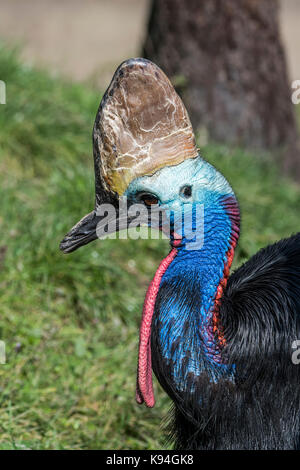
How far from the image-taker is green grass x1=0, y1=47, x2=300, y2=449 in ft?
9.75

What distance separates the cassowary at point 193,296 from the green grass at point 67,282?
2.65 feet

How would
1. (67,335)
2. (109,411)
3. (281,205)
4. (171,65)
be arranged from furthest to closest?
(171,65) < (281,205) < (67,335) < (109,411)

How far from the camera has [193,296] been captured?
212cm

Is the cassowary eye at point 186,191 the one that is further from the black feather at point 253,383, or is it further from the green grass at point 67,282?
the green grass at point 67,282

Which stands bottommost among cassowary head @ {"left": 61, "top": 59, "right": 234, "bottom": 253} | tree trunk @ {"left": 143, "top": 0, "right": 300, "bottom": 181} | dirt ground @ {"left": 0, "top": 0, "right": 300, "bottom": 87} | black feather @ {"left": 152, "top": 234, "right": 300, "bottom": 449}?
black feather @ {"left": 152, "top": 234, "right": 300, "bottom": 449}

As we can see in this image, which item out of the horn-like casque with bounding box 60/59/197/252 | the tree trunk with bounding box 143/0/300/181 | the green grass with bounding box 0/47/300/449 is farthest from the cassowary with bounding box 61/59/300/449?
the tree trunk with bounding box 143/0/300/181

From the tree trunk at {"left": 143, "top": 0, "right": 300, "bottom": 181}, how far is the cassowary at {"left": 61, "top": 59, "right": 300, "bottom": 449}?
9.63 ft

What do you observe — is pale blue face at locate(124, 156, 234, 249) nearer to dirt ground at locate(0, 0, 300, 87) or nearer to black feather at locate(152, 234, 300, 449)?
black feather at locate(152, 234, 300, 449)

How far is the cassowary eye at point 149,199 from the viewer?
84.5 inches

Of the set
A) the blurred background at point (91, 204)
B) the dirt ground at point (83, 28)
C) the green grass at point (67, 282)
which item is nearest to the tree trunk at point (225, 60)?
the blurred background at point (91, 204)

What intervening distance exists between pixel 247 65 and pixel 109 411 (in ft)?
10.0

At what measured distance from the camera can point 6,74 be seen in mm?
4996

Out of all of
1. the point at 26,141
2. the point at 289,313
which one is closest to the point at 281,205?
the point at 26,141
